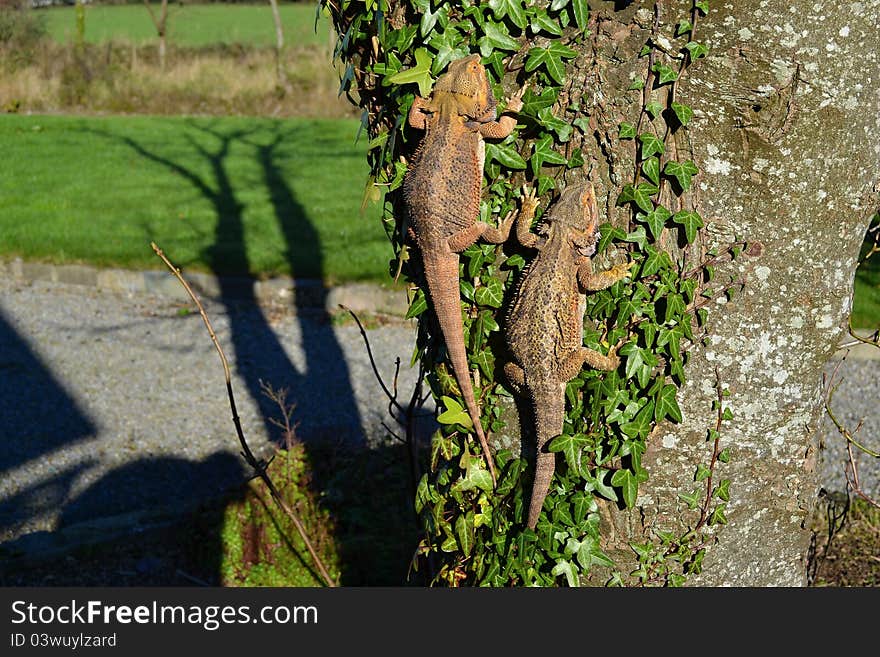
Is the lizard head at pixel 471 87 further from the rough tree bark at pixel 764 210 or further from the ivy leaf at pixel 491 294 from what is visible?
the ivy leaf at pixel 491 294

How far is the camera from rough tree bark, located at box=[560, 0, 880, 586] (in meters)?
2.21

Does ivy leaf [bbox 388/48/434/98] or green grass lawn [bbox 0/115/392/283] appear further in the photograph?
green grass lawn [bbox 0/115/392/283]

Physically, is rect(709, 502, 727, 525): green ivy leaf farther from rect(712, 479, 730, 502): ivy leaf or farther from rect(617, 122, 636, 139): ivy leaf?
rect(617, 122, 636, 139): ivy leaf

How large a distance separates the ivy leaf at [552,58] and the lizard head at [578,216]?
28 centimetres

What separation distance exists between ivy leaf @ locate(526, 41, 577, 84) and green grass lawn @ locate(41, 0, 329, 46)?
1772cm

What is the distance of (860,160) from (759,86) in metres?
0.39

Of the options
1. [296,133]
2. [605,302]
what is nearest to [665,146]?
[605,302]

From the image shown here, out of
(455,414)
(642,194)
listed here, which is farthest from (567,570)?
(642,194)

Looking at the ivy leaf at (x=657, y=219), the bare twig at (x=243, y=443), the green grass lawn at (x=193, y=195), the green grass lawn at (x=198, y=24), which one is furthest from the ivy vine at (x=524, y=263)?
the green grass lawn at (x=198, y=24)

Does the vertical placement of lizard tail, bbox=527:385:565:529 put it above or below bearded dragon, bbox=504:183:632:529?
below

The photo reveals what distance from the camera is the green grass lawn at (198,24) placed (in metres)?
21.3

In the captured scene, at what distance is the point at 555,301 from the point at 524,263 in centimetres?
15

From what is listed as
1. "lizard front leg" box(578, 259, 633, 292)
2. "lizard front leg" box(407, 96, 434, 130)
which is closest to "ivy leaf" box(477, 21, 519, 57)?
"lizard front leg" box(407, 96, 434, 130)

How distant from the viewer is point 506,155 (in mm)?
2340
